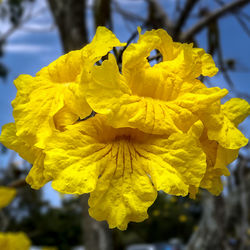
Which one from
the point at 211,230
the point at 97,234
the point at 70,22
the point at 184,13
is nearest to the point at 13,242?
the point at 97,234

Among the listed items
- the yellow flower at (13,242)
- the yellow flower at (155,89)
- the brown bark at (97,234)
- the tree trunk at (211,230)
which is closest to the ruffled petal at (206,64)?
the yellow flower at (155,89)

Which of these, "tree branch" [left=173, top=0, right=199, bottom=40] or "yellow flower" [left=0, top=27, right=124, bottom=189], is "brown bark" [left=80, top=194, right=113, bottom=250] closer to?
"yellow flower" [left=0, top=27, right=124, bottom=189]

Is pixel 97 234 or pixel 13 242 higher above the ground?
pixel 13 242

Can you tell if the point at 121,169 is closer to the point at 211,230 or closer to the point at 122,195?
the point at 122,195

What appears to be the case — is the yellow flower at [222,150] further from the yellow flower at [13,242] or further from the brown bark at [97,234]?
the brown bark at [97,234]

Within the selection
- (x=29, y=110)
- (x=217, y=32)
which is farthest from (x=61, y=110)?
(x=217, y=32)

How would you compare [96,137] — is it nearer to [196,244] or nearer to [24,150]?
[24,150]
